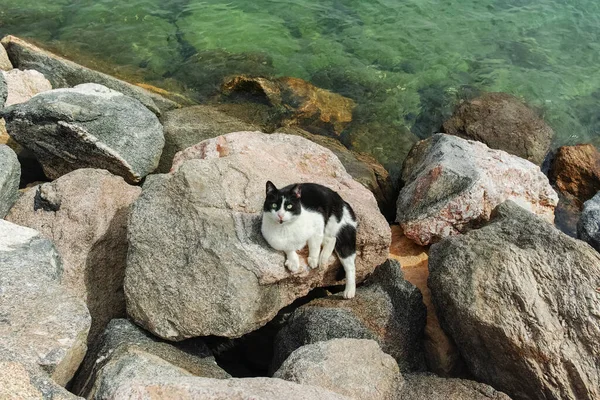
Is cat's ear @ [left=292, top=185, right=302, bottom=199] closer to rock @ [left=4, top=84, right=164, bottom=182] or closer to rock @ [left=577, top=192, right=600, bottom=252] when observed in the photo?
rock @ [left=4, top=84, right=164, bottom=182]

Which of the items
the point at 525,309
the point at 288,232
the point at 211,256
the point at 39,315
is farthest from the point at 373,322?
the point at 39,315

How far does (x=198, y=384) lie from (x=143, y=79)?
9.91 meters

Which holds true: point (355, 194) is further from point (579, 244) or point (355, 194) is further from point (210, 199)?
point (579, 244)

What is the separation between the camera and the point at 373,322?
19.1 ft

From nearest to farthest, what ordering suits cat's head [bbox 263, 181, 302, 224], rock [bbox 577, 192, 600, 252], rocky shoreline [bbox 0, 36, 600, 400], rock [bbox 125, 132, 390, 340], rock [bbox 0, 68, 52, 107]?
1. rocky shoreline [bbox 0, 36, 600, 400]
2. rock [bbox 125, 132, 390, 340]
3. cat's head [bbox 263, 181, 302, 224]
4. rock [bbox 577, 192, 600, 252]
5. rock [bbox 0, 68, 52, 107]

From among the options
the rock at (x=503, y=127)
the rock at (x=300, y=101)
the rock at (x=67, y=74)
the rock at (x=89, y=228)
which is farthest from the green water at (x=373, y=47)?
the rock at (x=89, y=228)

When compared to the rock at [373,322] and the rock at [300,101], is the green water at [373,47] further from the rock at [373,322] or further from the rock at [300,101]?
the rock at [373,322]

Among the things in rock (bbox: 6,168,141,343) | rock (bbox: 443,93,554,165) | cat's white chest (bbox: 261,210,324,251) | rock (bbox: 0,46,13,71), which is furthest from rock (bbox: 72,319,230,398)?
rock (bbox: 0,46,13,71)

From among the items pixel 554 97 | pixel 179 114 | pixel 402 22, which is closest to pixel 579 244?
pixel 179 114

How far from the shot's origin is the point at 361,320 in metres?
5.79

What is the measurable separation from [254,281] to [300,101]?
674cm

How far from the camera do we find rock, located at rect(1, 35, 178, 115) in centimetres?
977

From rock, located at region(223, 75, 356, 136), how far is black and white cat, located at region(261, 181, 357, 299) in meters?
4.87

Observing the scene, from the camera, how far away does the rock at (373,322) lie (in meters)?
5.60
